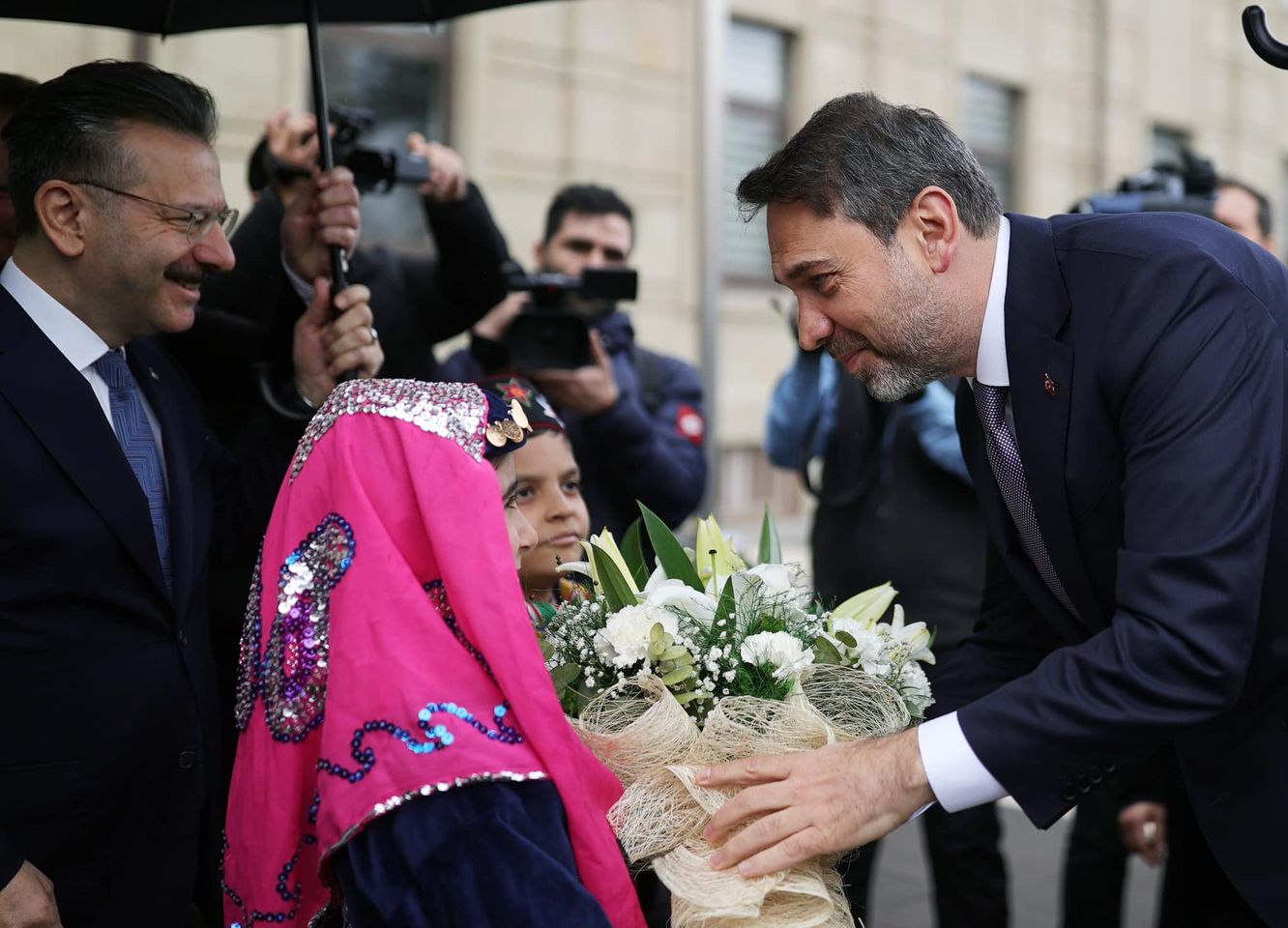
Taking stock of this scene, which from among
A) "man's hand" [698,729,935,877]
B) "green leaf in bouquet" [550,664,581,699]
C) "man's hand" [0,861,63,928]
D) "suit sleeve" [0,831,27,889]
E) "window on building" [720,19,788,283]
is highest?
"window on building" [720,19,788,283]

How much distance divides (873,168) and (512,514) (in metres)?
0.85

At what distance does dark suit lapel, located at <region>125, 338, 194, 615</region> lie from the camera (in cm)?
262

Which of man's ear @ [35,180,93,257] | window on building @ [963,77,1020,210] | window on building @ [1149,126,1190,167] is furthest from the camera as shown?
window on building @ [1149,126,1190,167]

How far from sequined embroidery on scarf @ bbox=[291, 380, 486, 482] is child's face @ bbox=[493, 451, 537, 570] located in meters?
0.26

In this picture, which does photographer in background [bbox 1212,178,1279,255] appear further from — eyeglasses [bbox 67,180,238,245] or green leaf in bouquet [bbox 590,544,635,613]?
eyeglasses [bbox 67,180,238,245]

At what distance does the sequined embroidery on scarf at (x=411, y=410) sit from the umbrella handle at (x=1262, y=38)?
1327mm

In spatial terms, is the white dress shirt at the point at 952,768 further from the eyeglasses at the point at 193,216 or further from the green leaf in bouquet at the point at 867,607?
the eyeglasses at the point at 193,216

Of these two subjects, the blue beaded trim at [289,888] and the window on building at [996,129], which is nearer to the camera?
the blue beaded trim at [289,888]

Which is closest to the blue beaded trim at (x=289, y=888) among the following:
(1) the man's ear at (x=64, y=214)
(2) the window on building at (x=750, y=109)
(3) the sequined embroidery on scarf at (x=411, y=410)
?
(3) the sequined embroidery on scarf at (x=411, y=410)

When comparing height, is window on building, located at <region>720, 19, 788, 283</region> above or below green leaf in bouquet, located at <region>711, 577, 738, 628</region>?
above

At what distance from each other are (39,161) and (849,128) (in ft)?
4.89

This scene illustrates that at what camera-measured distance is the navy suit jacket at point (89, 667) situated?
2.39 metres

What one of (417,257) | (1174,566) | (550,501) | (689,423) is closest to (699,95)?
(689,423)

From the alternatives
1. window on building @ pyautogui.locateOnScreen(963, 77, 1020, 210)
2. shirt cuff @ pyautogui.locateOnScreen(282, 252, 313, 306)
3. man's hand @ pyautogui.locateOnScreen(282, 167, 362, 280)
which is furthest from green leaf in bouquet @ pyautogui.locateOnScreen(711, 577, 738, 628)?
window on building @ pyautogui.locateOnScreen(963, 77, 1020, 210)
